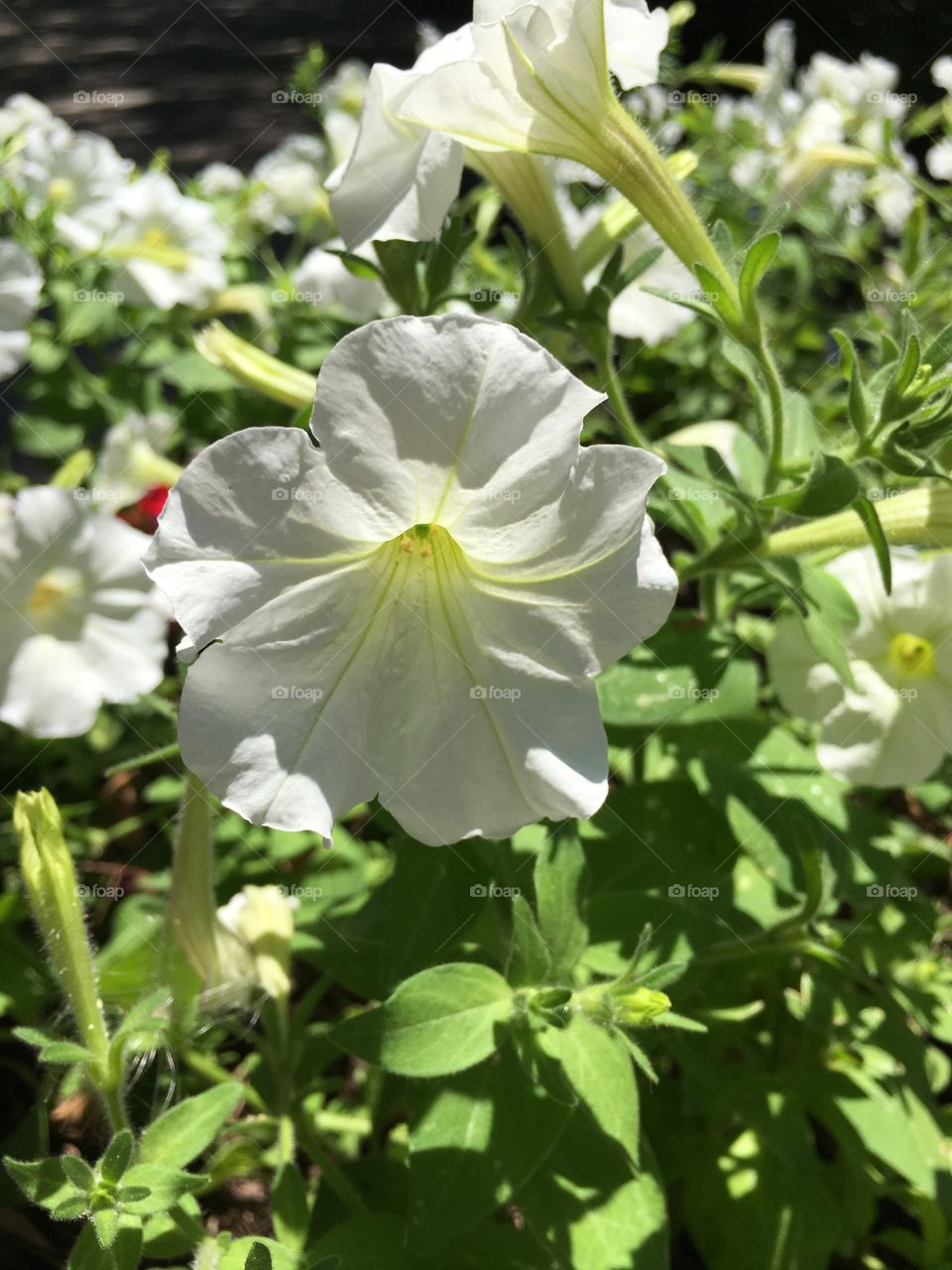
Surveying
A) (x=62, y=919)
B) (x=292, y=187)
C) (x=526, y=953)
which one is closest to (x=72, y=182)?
(x=292, y=187)

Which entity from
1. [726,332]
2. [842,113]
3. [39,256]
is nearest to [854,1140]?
[726,332]

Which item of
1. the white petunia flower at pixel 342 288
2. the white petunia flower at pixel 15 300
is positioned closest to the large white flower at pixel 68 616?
the white petunia flower at pixel 15 300

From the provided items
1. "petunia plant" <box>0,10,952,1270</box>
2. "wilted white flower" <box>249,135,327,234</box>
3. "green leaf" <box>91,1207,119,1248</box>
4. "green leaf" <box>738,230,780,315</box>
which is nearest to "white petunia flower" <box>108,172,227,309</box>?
"petunia plant" <box>0,10,952,1270</box>

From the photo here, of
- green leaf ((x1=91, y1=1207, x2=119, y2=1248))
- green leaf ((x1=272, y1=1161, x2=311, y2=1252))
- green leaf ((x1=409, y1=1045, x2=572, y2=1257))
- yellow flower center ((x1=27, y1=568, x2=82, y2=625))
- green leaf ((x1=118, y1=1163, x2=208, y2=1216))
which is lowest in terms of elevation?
green leaf ((x1=272, y1=1161, x2=311, y2=1252))

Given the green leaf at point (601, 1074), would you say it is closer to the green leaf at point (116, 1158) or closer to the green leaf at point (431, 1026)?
the green leaf at point (431, 1026)

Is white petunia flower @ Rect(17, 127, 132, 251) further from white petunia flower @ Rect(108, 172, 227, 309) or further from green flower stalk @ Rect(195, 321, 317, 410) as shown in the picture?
green flower stalk @ Rect(195, 321, 317, 410)
